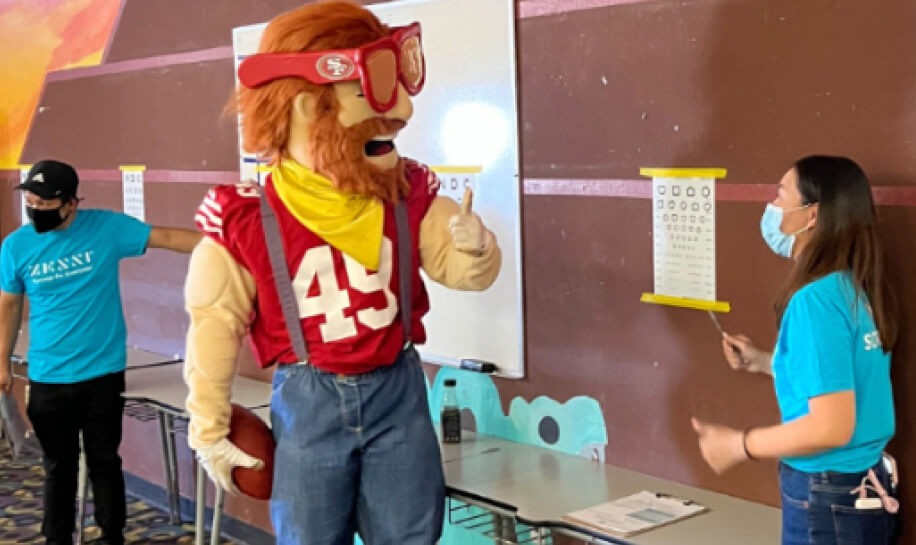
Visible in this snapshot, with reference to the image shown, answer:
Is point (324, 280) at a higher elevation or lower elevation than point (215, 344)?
higher

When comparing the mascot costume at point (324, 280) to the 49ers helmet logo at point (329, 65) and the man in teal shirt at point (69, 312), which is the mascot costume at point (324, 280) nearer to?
the 49ers helmet logo at point (329, 65)

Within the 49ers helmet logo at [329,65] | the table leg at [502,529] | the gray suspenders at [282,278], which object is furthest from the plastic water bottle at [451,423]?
the 49ers helmet logo at [329,65]

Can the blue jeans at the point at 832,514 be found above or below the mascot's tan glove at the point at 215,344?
below

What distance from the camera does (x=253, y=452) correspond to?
2344mm

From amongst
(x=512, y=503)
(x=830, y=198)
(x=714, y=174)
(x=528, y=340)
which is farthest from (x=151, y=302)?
(x=830, y=198)

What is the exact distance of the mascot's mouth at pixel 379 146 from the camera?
7.68 ft

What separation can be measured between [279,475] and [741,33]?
4.71 ft

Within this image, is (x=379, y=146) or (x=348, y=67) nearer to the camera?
(x=348, y=67)

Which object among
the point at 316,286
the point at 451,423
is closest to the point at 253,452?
the point at 316,286

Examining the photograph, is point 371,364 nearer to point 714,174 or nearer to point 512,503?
point 512,503

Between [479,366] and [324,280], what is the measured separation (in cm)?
106

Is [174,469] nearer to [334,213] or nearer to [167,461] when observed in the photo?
[167,461]

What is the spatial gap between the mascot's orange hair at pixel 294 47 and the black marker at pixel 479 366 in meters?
1.14

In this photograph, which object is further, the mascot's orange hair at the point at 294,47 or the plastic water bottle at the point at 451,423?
the plastic water bottle at the point at 451,423
